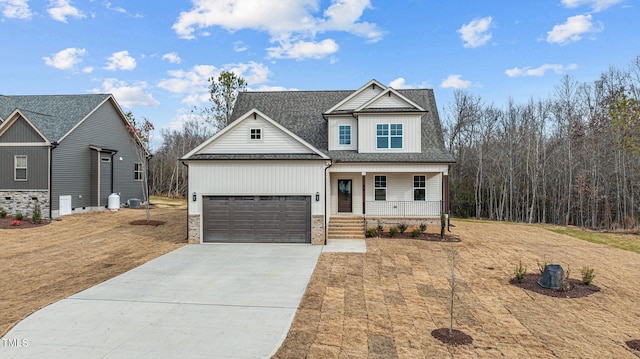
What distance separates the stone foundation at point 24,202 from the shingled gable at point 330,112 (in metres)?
12.0

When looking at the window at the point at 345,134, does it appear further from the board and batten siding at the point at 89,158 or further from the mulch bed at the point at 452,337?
the board and batten siding at the point at 89,158

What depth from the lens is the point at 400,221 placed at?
18.2 metres

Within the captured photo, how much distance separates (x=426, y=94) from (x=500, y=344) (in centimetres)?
1848

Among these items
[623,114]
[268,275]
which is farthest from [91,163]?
[623,114]

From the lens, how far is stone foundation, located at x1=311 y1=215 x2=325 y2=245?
1581cm

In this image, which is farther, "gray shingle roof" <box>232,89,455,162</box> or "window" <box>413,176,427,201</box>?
"window" <box>413,176,427,201</box>

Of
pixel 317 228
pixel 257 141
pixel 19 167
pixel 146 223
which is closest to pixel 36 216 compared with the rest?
pixel 19 167

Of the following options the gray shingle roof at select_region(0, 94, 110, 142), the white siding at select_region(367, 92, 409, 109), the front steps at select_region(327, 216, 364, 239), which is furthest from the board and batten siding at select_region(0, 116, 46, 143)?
the white siding at select_region(367, 92, 409, 109)

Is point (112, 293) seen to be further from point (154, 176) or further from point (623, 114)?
point (154, 176)

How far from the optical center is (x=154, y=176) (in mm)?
43500

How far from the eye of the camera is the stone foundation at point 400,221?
18.2m

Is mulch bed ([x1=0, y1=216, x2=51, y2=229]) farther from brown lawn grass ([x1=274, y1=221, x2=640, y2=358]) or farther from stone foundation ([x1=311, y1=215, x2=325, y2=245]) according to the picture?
brown lawn grass ([x1=274, y1=221, x2=640, y2=358])

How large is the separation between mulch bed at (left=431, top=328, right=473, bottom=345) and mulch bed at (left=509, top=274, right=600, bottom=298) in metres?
4.24

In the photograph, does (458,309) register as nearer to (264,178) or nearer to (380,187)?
(264,178)
